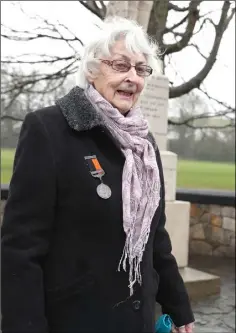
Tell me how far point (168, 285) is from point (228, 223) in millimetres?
6927

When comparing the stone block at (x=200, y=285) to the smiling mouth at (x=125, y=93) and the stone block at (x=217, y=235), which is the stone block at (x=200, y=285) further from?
the smiling mouth at (x=125, y=93)

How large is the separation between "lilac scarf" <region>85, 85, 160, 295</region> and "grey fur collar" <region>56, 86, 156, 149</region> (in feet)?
0.11

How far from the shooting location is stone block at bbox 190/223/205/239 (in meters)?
9.00

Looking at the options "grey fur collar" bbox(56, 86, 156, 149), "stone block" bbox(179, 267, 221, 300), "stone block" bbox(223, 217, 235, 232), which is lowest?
"stone block" bbox(179, 267, 221, 300)

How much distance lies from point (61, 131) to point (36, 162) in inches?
5.8

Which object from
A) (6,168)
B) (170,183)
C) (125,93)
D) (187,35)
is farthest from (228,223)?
(6,168)

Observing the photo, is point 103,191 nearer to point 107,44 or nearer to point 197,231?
point 107,44

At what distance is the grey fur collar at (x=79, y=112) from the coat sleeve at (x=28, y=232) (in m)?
0.12

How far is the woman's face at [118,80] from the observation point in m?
1.86

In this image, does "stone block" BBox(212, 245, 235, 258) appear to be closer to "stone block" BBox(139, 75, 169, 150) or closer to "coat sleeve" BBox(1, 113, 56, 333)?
"stone block" BBox(139, 75, 169, 150)

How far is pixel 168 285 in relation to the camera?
2.07m

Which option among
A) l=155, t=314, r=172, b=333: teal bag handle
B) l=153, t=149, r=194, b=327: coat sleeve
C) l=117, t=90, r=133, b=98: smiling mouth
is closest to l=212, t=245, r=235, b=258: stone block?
l=153, t=149, r=194, b=327: coat sleeve

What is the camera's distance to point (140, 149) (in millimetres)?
1860

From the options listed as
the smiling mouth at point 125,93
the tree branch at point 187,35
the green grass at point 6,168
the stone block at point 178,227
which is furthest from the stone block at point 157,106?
the green grass at point 6,168
